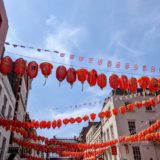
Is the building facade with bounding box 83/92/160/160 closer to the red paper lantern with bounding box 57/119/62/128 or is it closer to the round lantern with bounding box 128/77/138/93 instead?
the red paper lantern with bounding box 57/119/62/128

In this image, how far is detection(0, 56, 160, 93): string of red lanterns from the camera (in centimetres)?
956

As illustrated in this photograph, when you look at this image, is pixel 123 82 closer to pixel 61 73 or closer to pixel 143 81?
pixel 143 81

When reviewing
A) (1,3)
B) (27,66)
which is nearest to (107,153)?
(27,66)

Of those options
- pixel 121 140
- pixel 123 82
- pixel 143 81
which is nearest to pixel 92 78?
pixel 123 82

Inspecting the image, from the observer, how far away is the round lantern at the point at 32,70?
972 cm

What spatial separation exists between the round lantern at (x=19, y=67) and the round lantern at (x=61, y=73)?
1.64 meters

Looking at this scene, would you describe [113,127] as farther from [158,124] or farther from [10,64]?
[10,64]

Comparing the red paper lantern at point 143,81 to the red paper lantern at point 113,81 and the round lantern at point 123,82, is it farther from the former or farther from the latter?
the red paper lantern at point 113,81

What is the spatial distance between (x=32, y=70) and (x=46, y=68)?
678 mm

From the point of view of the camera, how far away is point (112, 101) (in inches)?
1139

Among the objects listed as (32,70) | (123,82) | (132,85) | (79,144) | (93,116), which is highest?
(93,116)

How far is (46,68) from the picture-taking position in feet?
32.4

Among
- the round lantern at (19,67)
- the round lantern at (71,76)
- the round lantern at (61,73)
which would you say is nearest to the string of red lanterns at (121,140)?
the round lantern at (71,76)

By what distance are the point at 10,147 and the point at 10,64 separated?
15149 millimetres
